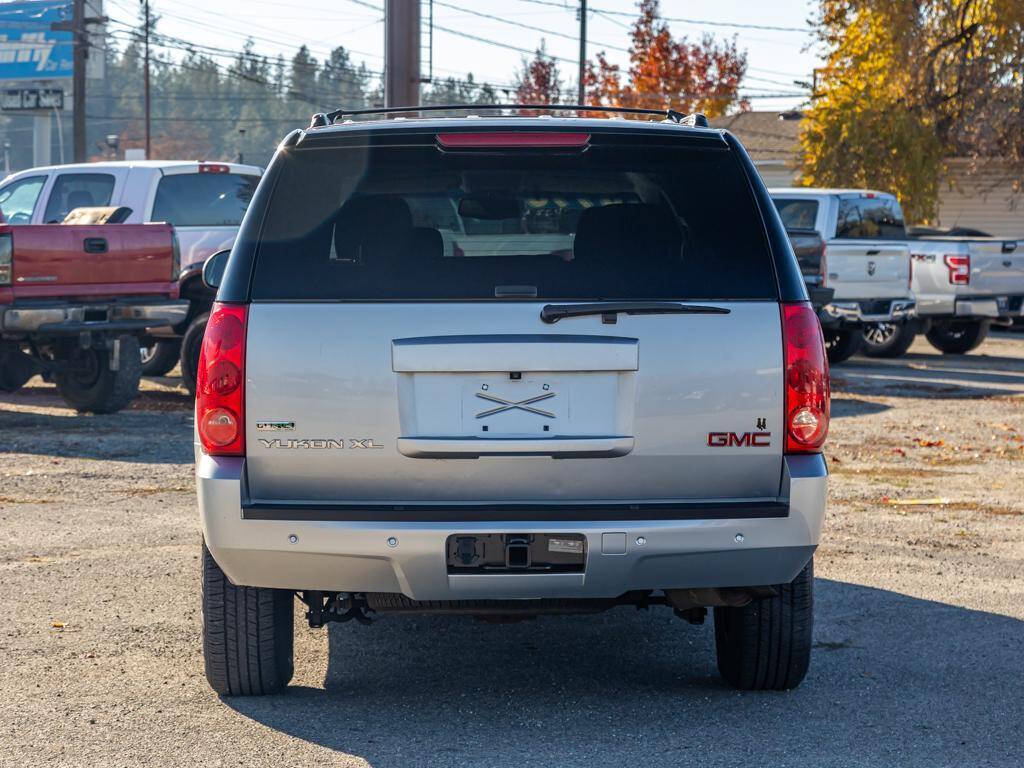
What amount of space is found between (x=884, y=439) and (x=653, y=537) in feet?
27.7

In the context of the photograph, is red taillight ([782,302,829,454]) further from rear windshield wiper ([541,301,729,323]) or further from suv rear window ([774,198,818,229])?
suv rear window ([774,198,818,229])

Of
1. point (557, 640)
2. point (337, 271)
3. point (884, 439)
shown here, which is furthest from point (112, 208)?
point (337, 271)

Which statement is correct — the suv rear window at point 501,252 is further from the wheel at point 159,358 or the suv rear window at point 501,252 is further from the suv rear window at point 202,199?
the wheel at point 159,358

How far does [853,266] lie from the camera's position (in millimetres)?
19641

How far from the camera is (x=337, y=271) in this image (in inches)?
189

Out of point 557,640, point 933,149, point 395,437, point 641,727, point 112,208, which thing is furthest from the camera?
point 933,149

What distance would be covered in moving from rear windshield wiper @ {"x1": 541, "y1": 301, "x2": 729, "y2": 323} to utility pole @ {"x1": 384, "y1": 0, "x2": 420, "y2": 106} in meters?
13.4

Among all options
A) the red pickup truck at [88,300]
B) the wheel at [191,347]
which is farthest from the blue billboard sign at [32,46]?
the red pickup truck at [88,300]

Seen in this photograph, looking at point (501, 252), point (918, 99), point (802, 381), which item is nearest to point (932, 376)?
point (501, 252)

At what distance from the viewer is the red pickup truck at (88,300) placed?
39.7ft

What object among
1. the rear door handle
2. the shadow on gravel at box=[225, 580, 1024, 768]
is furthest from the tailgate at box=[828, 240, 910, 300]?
the shadow on gravel at box=[225, 580, 1024, 768]

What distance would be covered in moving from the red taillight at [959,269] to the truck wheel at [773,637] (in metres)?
16.5

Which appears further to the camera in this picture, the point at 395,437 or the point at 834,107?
the point at 834,107

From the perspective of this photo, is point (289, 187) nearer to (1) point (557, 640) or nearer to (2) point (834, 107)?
(1) point (557, 640)
